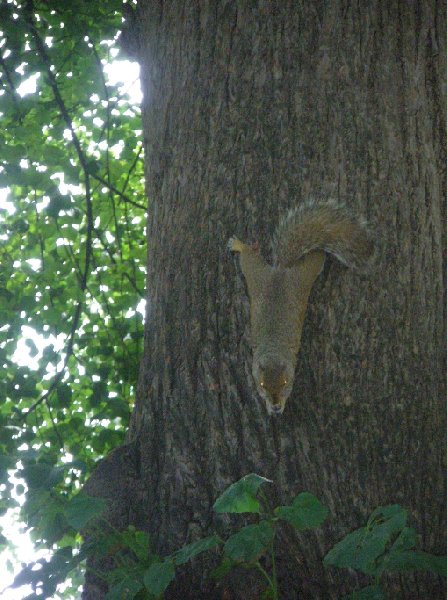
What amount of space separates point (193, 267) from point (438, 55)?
0.93 m

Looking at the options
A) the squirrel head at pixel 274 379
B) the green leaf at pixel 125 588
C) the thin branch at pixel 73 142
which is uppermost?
the thin branch at pixel 73 142

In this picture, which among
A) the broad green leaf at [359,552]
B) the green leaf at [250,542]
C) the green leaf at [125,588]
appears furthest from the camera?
the green leaf at [125,588]

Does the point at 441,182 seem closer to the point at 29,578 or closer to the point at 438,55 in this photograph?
the point at 438,55

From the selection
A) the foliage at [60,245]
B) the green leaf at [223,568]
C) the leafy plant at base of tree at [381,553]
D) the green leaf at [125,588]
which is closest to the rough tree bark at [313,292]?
the green leaf at [223,568]

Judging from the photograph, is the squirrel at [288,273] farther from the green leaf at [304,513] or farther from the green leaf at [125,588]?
the green leaf at [125,588]

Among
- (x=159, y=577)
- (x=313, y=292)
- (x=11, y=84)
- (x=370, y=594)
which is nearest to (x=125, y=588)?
(x=159, y=577)

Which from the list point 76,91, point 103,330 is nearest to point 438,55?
point 76,91

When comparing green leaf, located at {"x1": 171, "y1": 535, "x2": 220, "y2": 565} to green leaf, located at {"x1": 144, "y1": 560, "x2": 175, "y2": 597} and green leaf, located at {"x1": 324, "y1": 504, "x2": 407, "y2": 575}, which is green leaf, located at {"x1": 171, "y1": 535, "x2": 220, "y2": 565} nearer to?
green leaf, located at {"x1": 144, "y1": 560, "x2": 175, "y2": 597}

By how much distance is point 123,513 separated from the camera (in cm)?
227

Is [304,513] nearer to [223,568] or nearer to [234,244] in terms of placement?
[223,568]

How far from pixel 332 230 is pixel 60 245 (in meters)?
2.69

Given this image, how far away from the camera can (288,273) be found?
246 cm

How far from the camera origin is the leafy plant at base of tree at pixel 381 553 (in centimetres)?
163

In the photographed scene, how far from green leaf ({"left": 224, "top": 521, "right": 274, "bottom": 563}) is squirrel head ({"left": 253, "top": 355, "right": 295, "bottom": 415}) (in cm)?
43
